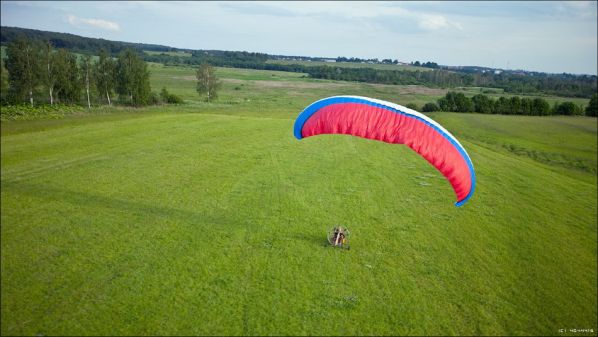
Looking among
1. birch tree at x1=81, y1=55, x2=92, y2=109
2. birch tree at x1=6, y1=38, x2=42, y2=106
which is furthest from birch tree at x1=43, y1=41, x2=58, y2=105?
birch tree at x1=81, y1=55, x2=92, y2=109

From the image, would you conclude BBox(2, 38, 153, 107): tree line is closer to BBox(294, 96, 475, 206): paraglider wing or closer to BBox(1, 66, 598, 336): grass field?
BBox(1, 66, 598, 336): grass field

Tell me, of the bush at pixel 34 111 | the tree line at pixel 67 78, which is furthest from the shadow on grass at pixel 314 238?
the tree line at pixel 67 78

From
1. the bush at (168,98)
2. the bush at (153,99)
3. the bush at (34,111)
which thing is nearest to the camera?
the bush at (34,111)

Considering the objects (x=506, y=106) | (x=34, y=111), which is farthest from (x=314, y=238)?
(x=506, y=106)

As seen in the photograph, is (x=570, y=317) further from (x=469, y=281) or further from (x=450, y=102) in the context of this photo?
(x=450, y=102)

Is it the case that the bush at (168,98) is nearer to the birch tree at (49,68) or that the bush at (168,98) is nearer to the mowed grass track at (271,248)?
the birch tree at (49,68)

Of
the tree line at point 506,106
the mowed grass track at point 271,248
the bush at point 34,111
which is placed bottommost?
the mowed grass track at point 271,248
